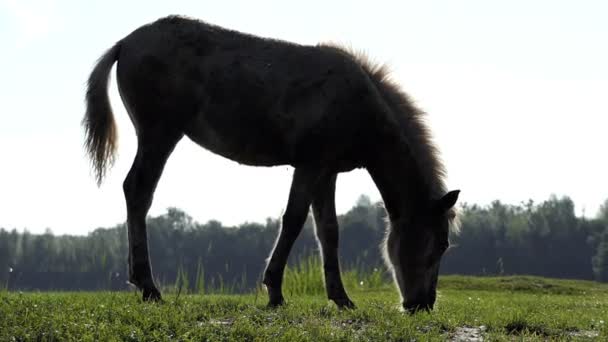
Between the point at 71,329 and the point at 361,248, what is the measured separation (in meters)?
87.2

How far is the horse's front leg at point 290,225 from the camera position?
864cm

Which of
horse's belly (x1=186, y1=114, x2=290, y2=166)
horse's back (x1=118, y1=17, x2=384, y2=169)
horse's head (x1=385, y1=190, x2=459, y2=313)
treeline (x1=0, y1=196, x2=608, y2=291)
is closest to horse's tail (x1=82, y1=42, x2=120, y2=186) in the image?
horse's back (x1=118, y1=17, x2=384, y2=169)

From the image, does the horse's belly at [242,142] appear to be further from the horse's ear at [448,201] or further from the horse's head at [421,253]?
the horse's ear at [448,201]

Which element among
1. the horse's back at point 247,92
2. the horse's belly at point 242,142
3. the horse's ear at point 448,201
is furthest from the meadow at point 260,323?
the horse's back at point 247,92

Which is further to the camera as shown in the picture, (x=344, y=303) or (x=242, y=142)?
(x=344, y=303)

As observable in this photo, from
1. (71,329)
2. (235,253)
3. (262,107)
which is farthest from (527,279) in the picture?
(235,253)

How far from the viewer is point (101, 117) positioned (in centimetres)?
980

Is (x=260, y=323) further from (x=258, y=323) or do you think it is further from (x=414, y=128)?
(x=414, y=128)

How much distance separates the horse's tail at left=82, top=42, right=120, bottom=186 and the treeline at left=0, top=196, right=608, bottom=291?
223 feet

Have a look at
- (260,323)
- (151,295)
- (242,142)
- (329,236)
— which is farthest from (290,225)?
(151,295)

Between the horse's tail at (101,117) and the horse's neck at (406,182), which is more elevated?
the horse's tail at (101,117)

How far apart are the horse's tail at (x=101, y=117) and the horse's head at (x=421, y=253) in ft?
12.3

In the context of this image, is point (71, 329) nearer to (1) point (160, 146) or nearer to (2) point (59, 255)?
(1) point (160, 146)

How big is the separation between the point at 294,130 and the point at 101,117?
8.57ft
